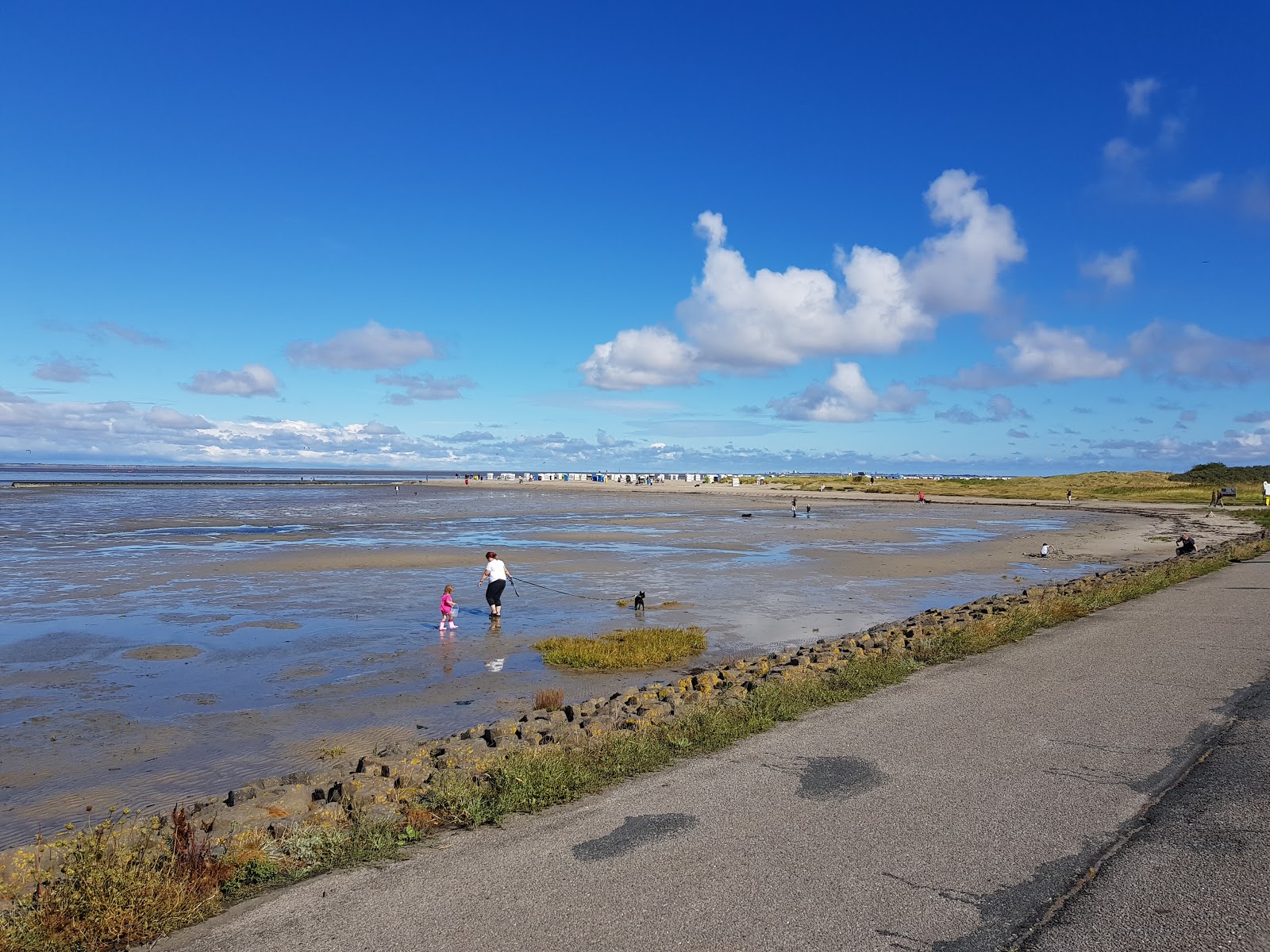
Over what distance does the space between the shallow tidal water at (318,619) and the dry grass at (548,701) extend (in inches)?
19.2

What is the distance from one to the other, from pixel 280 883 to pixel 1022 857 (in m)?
5.46

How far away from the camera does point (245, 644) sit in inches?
676

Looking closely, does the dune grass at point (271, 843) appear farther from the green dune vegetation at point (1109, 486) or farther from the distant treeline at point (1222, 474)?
the distant treeline at point (1222, 474)

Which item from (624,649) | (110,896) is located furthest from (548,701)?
(110,896)

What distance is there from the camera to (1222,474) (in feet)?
378

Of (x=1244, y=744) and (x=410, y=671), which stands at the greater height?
(x=1244, y=744)

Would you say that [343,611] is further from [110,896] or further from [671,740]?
[110,896]

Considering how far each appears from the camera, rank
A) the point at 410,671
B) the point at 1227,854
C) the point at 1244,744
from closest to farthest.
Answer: the point at 1227,854
the point at 1244,744
the point at 410,671

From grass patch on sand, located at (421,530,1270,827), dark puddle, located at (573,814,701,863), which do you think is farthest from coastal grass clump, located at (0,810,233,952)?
dark puddle, located at (573,814,701,863)

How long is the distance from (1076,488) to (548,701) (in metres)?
106

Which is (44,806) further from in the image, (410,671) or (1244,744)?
(1244,744)

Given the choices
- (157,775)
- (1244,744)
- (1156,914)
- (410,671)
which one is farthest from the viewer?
(410,671)

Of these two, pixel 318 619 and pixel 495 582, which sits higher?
pixel 495 582

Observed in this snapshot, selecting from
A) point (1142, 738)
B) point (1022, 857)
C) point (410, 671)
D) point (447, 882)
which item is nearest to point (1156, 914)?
point (1022, 857)
